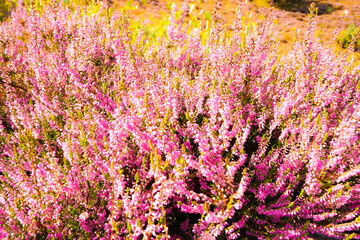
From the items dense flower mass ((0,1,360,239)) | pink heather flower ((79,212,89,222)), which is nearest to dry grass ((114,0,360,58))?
dense flower mass ((0,1,360,239))

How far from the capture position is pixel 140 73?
2844mm

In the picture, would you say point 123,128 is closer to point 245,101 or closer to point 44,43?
point 245,101

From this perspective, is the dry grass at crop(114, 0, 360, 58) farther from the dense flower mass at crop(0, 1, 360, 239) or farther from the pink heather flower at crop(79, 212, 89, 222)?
the pink heather flower at crop(79, 212, 89, 222)

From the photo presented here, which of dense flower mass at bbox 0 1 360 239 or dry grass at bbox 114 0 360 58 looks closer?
dense flower mass at bbox 0 1 360 239

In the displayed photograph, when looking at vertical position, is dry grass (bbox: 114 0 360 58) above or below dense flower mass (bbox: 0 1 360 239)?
above

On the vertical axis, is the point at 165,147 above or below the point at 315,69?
below

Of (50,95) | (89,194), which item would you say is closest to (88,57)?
(50,95)

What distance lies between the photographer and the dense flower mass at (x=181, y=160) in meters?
1.80

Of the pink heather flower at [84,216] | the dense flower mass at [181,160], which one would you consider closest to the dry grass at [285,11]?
the dense flower mass at [181,160]

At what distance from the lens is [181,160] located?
1.67 metres

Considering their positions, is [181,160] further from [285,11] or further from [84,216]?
[285,11]

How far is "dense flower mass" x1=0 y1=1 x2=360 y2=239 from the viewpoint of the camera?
1797mm

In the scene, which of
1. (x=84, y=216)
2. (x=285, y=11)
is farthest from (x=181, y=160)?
(x=285, y=11)

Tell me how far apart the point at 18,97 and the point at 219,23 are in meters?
3.39
